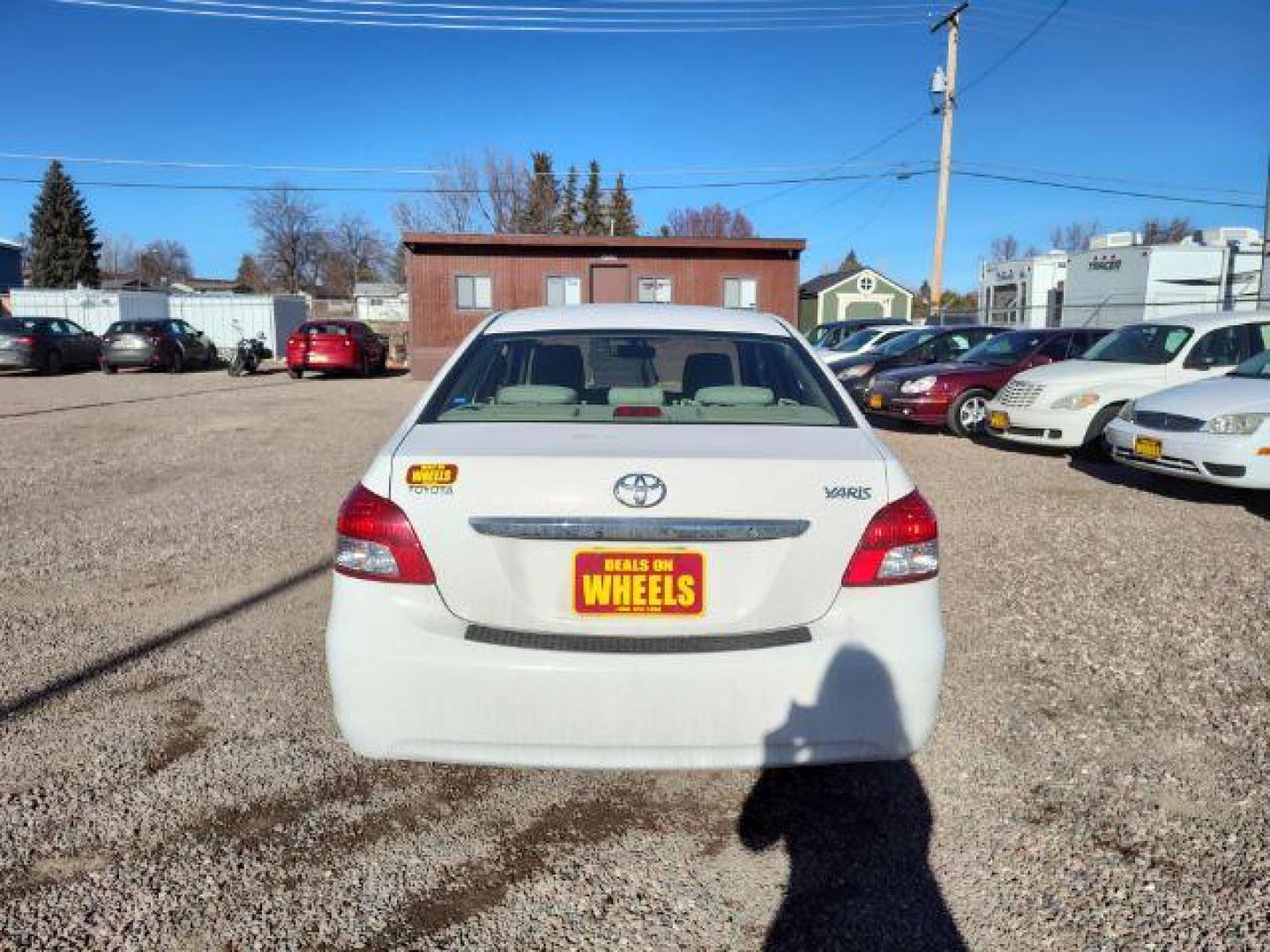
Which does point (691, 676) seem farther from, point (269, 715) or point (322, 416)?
point (322, 416)

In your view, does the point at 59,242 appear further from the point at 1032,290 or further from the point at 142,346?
the point at 1032,290

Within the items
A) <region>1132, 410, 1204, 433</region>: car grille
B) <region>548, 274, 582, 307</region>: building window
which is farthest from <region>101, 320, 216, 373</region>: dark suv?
<region>1132, 410, 1204, 433</region>: car grille

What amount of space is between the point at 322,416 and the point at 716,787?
1265cm

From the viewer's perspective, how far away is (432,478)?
2369 millimetres

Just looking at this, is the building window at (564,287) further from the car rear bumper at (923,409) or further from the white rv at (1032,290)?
the white rv at (1032,290)

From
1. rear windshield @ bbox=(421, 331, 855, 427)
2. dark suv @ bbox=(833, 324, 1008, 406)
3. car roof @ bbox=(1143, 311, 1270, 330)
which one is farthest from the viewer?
dark suv @ bbox=(833, 324, 1008, 406)

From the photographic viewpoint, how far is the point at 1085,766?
3104mm

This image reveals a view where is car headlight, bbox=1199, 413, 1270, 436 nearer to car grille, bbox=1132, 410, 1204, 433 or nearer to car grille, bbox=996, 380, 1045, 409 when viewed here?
car grille, bbox=1132, 410, 1204, 433

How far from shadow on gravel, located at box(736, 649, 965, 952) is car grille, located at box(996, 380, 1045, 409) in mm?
7854

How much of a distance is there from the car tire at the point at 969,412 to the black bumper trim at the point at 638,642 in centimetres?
1009

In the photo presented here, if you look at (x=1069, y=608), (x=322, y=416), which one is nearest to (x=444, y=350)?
(x=322, y=416)

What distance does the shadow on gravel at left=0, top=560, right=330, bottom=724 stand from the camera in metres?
3.55

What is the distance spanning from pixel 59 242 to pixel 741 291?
5720 centimetres

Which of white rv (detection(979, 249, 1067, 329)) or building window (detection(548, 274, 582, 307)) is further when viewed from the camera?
white rv (detection(979, 249, 1067, 329))
